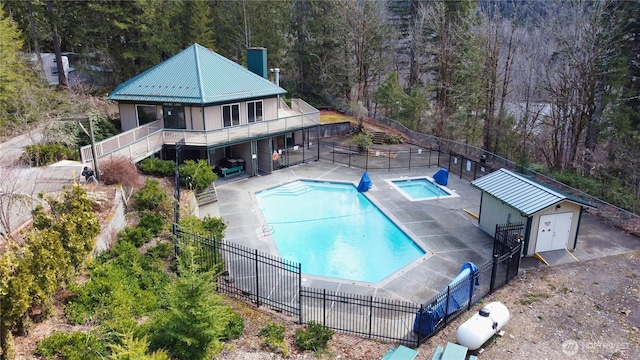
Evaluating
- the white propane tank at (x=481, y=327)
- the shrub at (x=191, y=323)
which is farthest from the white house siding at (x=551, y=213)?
the shrub at (x=191, y=323)

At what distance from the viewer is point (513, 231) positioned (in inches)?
656

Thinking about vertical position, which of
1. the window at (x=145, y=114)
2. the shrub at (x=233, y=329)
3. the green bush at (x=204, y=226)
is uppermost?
the window at (x=145, y=114)

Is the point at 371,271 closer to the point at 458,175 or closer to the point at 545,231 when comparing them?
the point at 545,231

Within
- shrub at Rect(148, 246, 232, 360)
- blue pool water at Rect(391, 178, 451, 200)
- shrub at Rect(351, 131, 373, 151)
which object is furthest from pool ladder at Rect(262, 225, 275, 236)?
shrub at Rect(351, 131, 373, 151)

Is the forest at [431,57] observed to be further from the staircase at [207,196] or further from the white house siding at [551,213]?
the staircase at [207,196]

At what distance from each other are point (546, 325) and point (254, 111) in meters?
20.6

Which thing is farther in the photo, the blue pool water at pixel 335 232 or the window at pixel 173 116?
the window at pixel 173 116

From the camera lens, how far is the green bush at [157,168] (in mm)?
20812

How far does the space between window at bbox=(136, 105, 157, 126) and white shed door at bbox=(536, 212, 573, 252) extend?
2103 cm

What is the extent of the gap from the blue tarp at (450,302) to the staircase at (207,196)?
41.6ft

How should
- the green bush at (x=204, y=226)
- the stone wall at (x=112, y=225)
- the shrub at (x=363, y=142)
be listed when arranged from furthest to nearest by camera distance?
the shrub at (x=363, y=142), the green bush at (x=204, y=226), the stone wall at (x=112, y=225)

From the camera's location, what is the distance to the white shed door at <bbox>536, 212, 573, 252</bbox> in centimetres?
1631

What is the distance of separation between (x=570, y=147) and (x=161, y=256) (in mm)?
25950

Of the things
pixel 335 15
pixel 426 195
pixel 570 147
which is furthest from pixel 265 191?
pixel 335 15
